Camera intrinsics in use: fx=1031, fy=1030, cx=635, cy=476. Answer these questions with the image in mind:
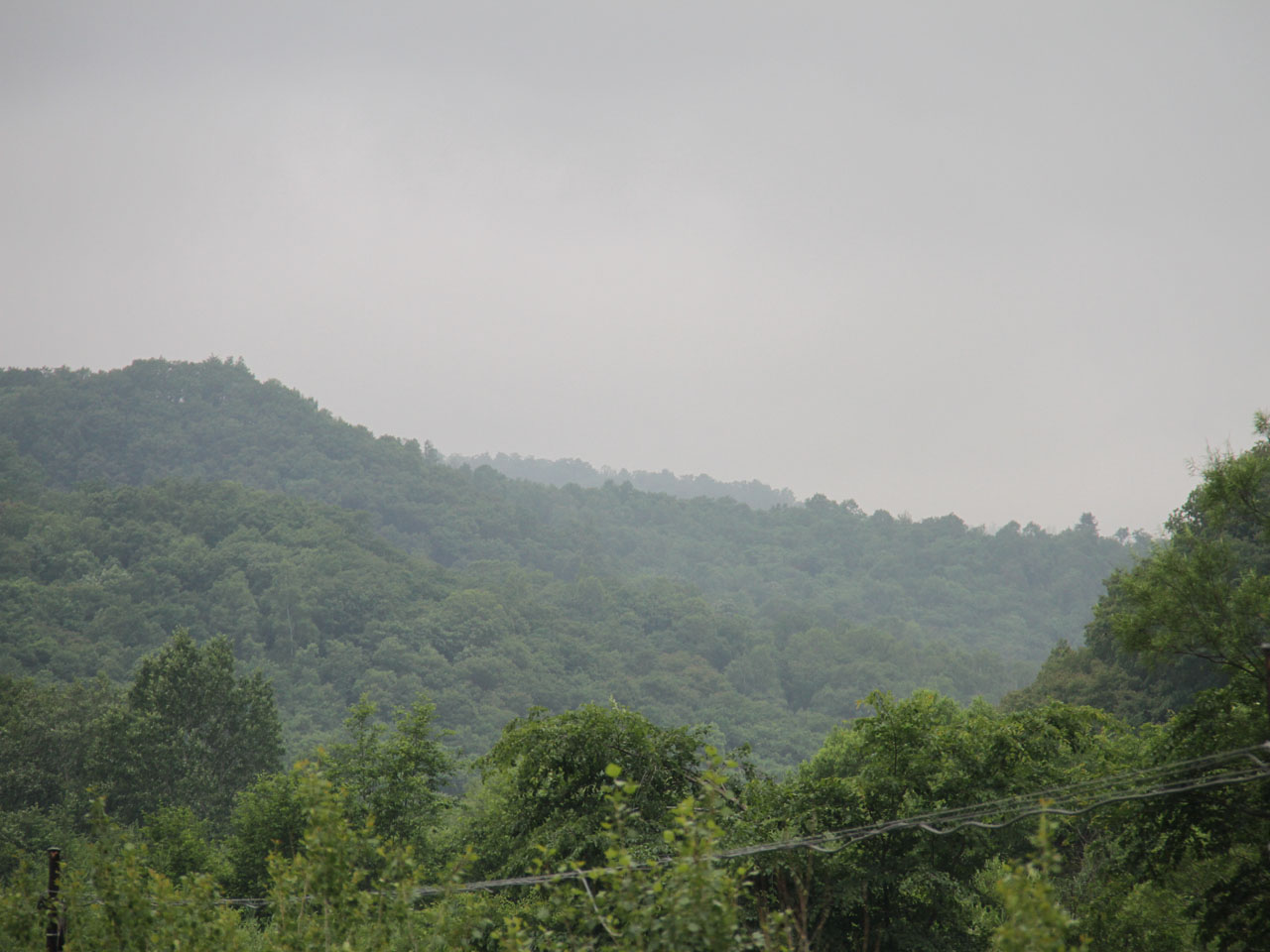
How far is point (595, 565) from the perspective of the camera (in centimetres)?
11525

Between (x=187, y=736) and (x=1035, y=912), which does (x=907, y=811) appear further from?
(x=187, y=736)

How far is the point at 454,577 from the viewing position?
9162 cm

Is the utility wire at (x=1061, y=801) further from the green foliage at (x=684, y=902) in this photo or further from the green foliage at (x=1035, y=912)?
the green foliage at (x=1035, y=912)

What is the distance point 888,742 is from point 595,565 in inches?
3991

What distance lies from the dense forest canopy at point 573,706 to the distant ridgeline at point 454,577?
0.36m

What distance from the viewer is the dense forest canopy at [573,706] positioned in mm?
8289

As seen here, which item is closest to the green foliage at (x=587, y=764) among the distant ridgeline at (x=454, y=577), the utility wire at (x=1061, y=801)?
the utility wire at (x=1061, y=801)

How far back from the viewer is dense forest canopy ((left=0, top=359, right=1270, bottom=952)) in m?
8.29

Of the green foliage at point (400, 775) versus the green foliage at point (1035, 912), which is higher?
the green foliage at point (1035, 912)

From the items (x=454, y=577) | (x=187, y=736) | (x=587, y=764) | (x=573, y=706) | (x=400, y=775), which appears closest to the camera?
(x=587, y=764)

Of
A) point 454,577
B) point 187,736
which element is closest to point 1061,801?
point 187,736

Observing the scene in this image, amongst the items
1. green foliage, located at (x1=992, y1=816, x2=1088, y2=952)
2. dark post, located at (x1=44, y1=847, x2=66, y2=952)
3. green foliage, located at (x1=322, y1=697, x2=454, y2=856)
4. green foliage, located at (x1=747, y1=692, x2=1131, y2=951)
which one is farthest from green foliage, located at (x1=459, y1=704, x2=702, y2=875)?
green foliage, located at (x1=992, y1=816, x2=1088, y2=952)

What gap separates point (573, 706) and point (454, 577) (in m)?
22.3

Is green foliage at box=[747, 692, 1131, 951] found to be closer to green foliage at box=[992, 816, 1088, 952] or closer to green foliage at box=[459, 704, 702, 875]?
green foliage at box=[459, 704, 702, 875]
